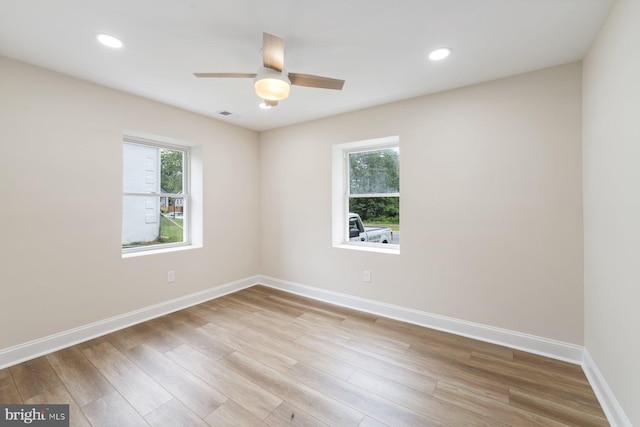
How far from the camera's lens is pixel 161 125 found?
321 centimetres

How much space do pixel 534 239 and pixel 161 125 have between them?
4.09 meters

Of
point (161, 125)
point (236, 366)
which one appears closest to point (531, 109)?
point (236, 366)

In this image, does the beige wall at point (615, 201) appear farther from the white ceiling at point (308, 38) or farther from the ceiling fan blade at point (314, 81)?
the ceiling fan blade at point (314, 81)

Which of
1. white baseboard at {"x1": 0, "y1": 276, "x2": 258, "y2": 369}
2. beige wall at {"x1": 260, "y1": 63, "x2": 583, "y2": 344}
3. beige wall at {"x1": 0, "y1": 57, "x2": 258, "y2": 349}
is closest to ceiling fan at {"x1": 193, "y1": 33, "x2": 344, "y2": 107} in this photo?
beige wall at {"x1": 260, "y1": 63, "x2": 583, "y2": 344}

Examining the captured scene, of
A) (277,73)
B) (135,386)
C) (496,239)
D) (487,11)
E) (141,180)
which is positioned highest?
(487,11)

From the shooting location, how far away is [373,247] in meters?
3.63

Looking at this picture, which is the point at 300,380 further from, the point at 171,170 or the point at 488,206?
the point at 171,170

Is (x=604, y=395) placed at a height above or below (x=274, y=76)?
below

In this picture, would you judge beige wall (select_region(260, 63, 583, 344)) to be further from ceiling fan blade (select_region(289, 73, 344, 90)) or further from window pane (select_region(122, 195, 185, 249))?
window pane (select_region(122, 195, 185, 249))


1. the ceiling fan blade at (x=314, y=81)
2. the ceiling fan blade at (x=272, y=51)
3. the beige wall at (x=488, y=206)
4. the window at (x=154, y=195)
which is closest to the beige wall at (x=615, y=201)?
the beige wall at (x=488, y=206)

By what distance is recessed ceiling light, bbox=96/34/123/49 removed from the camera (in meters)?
1.93

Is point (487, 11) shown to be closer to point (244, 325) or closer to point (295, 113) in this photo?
point (295, 113)

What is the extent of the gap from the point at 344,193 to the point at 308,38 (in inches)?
87.5

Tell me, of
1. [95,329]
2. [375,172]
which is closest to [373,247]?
[375,172]
